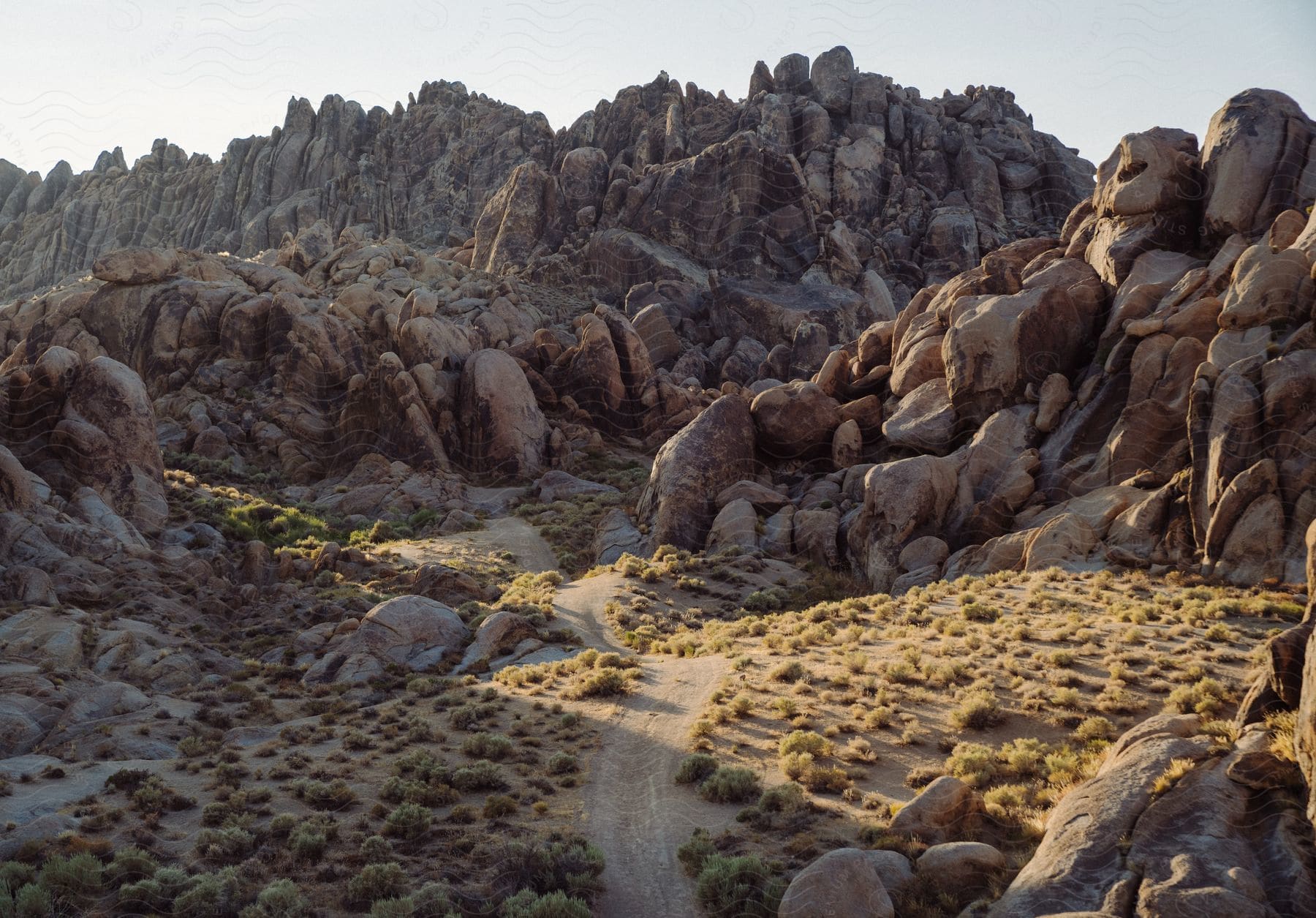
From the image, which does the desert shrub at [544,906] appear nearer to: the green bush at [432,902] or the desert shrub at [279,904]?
the green bush at [432,902]

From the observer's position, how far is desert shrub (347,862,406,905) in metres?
13.1

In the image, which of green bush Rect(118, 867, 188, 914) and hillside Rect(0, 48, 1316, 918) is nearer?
green bush Rect(118, 867, 188, 914)

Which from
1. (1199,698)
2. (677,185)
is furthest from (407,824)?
(677,185)

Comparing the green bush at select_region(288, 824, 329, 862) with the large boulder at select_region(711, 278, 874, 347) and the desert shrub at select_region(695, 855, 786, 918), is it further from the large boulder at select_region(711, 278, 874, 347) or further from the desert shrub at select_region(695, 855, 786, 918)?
the large boulder at select_region(711, 278, 874, 347)

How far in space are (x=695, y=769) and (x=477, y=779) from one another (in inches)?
163

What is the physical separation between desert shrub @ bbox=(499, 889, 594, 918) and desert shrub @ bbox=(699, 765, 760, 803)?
3976mm

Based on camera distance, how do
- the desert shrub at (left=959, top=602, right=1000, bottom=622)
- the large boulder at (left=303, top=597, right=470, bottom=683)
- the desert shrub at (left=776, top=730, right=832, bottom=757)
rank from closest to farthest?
Result: the desert shrub at (left=776, top=730, right=832, bottom=757), the desert shrub at (left=959, top=602, right=1000, bottom=622), the large boulder at (left=303, top=597, right=470, bottom=683)

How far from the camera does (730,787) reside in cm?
1628

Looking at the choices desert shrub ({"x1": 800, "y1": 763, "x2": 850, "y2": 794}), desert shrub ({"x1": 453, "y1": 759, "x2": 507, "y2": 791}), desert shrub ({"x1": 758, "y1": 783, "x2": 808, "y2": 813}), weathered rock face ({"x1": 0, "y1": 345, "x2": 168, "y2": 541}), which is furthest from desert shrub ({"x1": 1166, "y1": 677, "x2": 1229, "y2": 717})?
weathered rock face ({"x1": 0, "y1": 345, "x2": 168, "y2": 541})

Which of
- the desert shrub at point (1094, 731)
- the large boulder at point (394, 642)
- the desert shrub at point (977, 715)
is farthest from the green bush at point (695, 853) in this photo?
the large boulder at point (394, 642)

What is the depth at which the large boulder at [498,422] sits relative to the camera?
53562mm

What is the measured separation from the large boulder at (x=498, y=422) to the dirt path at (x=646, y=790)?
24.9 metres

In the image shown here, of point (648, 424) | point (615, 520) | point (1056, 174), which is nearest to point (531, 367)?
point (648, 424)

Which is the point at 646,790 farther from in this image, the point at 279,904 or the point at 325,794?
the point at 279,904
